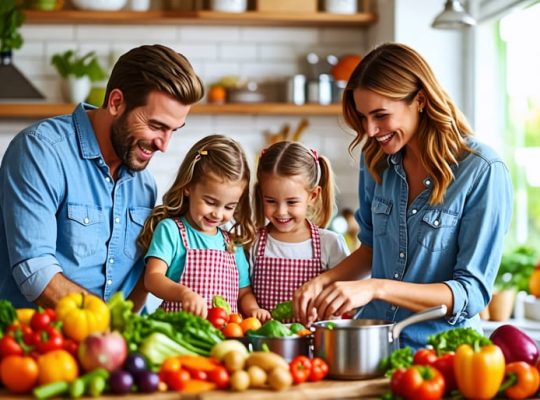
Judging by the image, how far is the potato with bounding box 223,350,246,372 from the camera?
2.25 meters

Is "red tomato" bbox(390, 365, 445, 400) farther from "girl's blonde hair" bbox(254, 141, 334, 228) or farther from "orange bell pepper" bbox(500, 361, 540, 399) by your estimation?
"girl's blonde hair" bbox(254, 141, 334, 228)

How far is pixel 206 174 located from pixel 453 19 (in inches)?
70.5

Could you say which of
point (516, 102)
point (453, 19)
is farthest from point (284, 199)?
point (516, 102)

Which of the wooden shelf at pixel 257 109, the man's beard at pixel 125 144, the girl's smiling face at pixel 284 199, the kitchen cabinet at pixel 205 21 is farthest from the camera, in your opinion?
the wooden shelf at pixel 257 109

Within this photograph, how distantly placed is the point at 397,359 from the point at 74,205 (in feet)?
4.24

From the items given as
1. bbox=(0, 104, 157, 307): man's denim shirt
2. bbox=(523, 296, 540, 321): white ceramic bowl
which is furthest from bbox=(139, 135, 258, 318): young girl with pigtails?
bbox=(523, 296, 540, 321): white ceramic bowl

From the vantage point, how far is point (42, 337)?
7.27 feet

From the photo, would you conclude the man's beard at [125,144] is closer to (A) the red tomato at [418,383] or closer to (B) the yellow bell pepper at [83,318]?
(B) the yellow bell pepper at [83,318]

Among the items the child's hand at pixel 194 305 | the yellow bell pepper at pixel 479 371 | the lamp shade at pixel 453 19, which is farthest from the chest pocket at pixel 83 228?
the lamp shade at pixel 453 19

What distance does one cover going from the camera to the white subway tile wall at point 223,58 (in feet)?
19.3

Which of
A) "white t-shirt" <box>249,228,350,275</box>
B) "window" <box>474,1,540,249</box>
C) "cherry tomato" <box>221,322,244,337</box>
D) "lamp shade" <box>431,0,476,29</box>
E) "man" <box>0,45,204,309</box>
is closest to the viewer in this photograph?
"cherry tomato" <box>221,322,244,337</box>

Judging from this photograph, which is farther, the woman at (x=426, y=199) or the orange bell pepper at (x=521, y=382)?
the woman at (x=426, y=199)

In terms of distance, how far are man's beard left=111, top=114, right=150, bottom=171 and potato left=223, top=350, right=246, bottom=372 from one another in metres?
1.02

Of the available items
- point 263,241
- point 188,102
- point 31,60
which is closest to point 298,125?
point 31,60
